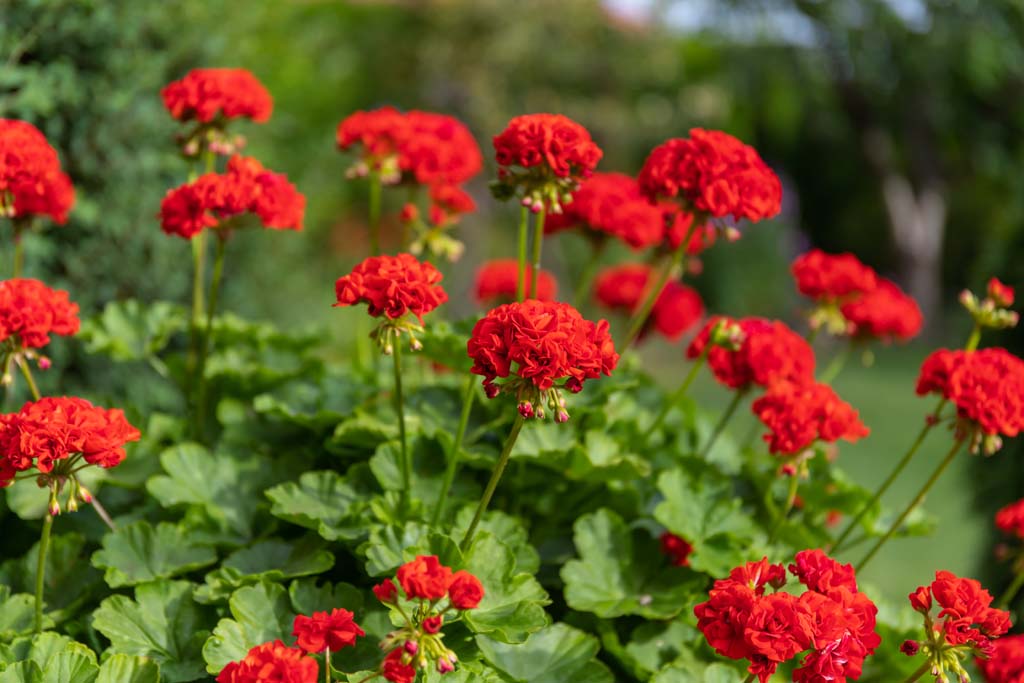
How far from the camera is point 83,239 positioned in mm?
3268

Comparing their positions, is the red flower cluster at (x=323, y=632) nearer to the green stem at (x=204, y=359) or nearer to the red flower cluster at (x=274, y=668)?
the red flower cluster at (x=274, y=668)

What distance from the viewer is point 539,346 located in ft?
4.39

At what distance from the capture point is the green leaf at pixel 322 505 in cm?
176

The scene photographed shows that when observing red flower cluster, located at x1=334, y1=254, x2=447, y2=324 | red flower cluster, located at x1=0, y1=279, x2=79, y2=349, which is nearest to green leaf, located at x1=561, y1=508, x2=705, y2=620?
red flower cluster, located at x1=334, y1=254, x2=447, y2=324

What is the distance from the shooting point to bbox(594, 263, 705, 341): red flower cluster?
2.76m

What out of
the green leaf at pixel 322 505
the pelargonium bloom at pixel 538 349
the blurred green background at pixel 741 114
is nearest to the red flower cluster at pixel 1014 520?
the pelargonium bloom at pixel 538 349

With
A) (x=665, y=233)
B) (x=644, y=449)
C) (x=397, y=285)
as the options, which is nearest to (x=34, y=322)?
(x=397, y=285)

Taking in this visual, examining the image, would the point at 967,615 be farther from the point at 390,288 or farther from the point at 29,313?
the point at 29,313

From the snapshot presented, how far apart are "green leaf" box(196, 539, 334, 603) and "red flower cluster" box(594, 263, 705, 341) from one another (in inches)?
49.9

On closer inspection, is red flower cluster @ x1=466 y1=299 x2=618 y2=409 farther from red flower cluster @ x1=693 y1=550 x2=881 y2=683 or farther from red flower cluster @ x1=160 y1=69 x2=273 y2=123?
red flower cluster @ x1=160 y1=69 x2=273 y2=123

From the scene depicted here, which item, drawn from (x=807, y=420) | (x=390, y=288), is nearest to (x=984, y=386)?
(x=807, y=420)

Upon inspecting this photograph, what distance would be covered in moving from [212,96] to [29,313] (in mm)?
651

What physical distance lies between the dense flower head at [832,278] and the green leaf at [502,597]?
1020mm

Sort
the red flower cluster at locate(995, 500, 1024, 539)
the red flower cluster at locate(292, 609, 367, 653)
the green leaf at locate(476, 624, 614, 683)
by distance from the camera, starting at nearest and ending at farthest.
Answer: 1. the red flower cluster at locate(292, 609, 367, 653)
2. the green leaf at locate(476, 624, 614, 683)
3. the red flower cluster at locate(995, 500, 1024, 539)
